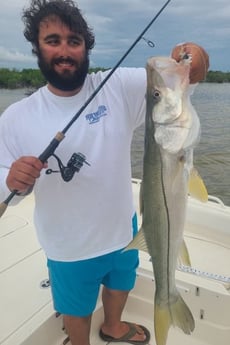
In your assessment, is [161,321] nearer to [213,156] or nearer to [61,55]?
[61,55]

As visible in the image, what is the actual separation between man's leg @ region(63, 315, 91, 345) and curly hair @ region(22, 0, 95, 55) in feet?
5.18

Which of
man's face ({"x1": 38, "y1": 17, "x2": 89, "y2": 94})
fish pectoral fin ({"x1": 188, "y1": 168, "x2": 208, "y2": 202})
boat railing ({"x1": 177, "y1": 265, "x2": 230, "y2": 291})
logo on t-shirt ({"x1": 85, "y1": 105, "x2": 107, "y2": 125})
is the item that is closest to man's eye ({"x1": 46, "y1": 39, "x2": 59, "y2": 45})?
man's face ({"x1": 38, "y1": 17, "x2": 89, "y2": 94})

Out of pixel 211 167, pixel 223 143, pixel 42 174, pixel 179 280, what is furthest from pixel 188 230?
pixel 223 143

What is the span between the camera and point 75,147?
2.01m

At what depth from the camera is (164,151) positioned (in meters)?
1.56

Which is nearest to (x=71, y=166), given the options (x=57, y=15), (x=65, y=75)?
(x=65, y=75)

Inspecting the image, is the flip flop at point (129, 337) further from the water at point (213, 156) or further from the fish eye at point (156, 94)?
the water at point (213, 156)

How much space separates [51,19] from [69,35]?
0.52 feet

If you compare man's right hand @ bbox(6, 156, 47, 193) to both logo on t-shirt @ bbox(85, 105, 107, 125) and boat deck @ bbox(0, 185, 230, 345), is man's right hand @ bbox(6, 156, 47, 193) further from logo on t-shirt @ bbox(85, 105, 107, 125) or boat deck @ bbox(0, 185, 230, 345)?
boat deck @ bbox(0, 185, 230, 345)

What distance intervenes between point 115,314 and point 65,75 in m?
1.65

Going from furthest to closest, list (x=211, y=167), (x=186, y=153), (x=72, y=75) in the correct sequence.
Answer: (x=211, y=167), (x=72, y=75), (x=186, y=153)

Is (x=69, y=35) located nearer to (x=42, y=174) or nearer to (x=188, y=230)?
(x=42, y=174)

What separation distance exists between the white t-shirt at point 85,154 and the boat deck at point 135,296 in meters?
0.71

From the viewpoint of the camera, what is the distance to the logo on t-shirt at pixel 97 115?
2031 mm
